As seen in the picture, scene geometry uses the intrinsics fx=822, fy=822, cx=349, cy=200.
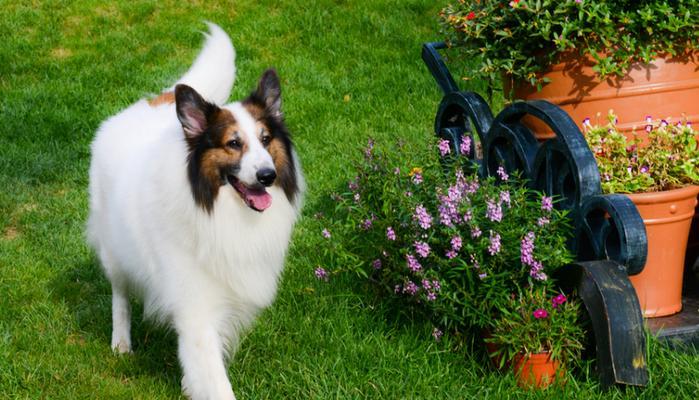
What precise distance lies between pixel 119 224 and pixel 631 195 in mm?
2312

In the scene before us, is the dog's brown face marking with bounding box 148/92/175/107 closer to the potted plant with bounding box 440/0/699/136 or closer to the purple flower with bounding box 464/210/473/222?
the potted plant with bounding box 440/0/699/136

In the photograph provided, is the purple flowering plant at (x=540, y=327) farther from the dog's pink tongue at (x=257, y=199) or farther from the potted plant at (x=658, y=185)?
the dog's pink tongue at (x=257, y=199)

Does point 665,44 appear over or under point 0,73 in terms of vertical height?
over

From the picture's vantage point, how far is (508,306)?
3.39 m

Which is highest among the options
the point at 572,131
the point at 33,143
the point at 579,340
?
the point at 572,131

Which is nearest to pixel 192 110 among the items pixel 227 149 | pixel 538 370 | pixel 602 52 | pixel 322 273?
pixel 227 149

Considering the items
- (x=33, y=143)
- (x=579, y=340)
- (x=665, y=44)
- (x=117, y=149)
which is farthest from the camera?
(x=33, y=143)

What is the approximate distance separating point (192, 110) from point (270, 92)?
377mm

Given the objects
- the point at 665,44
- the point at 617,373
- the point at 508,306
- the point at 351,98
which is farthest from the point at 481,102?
the point at 351,98

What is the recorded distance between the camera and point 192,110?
3.31 metres

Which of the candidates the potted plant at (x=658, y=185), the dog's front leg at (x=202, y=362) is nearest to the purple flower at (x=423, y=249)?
the potted plant at (x=658, y=185)

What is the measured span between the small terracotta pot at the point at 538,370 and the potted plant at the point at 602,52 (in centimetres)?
120

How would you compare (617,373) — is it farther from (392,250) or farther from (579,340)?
(392,250)

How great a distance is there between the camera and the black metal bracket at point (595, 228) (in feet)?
10.1
